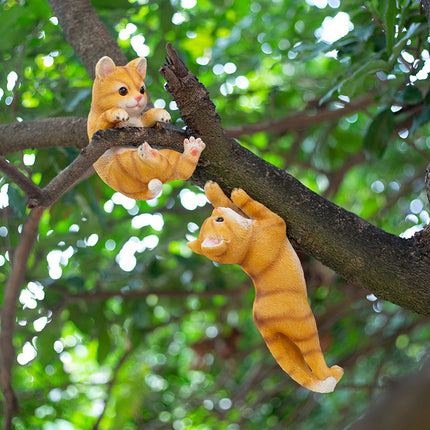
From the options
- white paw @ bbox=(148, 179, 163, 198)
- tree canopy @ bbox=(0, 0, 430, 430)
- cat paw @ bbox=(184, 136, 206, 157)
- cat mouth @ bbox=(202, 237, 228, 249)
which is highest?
cat paw @ bbox=(184, 136, 206, 157)

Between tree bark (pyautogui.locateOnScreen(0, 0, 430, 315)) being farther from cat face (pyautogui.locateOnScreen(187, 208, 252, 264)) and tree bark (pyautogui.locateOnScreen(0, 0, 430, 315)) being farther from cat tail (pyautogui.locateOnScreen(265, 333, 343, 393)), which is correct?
cat tail (pyautogui.locateOnScreen(265, 333, 343, 393))

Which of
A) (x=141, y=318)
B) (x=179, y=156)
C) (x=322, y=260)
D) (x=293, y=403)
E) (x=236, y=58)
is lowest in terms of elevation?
(x=293, y=403)

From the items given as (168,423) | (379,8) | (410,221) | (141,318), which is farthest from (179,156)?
(168,423)

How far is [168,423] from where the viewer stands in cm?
332

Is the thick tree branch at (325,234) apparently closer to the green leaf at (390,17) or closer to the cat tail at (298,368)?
the cat tail at (298,368)

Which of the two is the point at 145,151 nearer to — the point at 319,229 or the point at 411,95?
the point at 319,229

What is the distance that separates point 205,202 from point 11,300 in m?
1.14

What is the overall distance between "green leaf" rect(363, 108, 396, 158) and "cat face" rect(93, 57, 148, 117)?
1143 millimetres

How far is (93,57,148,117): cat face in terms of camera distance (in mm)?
1282

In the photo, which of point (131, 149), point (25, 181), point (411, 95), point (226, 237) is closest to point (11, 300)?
point (25, 181)

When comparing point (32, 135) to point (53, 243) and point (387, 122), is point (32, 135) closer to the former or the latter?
point (53, 243)

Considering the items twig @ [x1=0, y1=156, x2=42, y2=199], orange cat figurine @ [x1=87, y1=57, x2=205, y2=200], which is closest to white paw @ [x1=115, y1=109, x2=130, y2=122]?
orange cat figurine @ [x1=87, y1=57, x2=205, y2=200]

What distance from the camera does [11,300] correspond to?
215cm

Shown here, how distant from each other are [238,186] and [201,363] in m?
2.82
